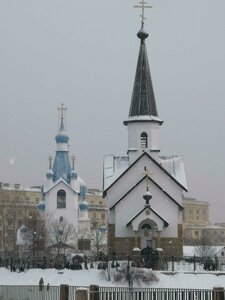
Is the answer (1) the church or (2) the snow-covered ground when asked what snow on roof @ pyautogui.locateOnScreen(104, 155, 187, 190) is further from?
(2) the snow-covered ground

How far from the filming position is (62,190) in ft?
214

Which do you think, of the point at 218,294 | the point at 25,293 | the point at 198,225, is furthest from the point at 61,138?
the point at 198,225

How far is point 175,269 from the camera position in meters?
37.0

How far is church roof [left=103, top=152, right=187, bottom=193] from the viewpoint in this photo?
150 ft

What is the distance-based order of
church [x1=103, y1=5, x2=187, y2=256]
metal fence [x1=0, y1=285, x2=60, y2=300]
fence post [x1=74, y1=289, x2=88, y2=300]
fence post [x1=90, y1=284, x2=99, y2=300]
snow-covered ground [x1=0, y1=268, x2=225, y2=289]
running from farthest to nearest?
church [x1=103, y1=5, x2=187, y2=256]
snow-covered ground [x1=0, y1=268, x2=225, y2=289]
metal fence [x1=0, y1=285, x2=60, y2=300]
fence post [x1=90, y1=284, x2=99, y2=300]
fence post [x1=74, y1=289, x2=88, y2=300]

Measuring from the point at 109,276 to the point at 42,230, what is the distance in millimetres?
22432

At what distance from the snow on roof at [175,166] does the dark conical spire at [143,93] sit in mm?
3152

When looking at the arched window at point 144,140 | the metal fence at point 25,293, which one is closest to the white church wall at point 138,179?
the arched window at point 144,140

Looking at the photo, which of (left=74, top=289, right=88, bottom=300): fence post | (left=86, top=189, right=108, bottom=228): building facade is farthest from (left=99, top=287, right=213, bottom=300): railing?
(left=86, top=189, right=108, bottom=228): building facade

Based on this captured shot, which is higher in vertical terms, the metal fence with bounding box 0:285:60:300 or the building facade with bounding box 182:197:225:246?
the building facade with bounding box 182:197:225:246

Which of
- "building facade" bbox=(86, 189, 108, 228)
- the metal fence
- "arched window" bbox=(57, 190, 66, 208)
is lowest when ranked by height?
the metal fence

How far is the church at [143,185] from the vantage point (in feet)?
145

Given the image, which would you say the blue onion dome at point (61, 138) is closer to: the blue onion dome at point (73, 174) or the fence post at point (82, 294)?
the blue onion dome at point (73, 174)

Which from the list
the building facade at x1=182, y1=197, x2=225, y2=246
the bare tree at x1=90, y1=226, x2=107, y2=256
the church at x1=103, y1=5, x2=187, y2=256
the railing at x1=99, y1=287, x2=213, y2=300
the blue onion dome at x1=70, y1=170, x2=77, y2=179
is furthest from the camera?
the building facade at x1=182, y1=197, x2=225, y2=246
